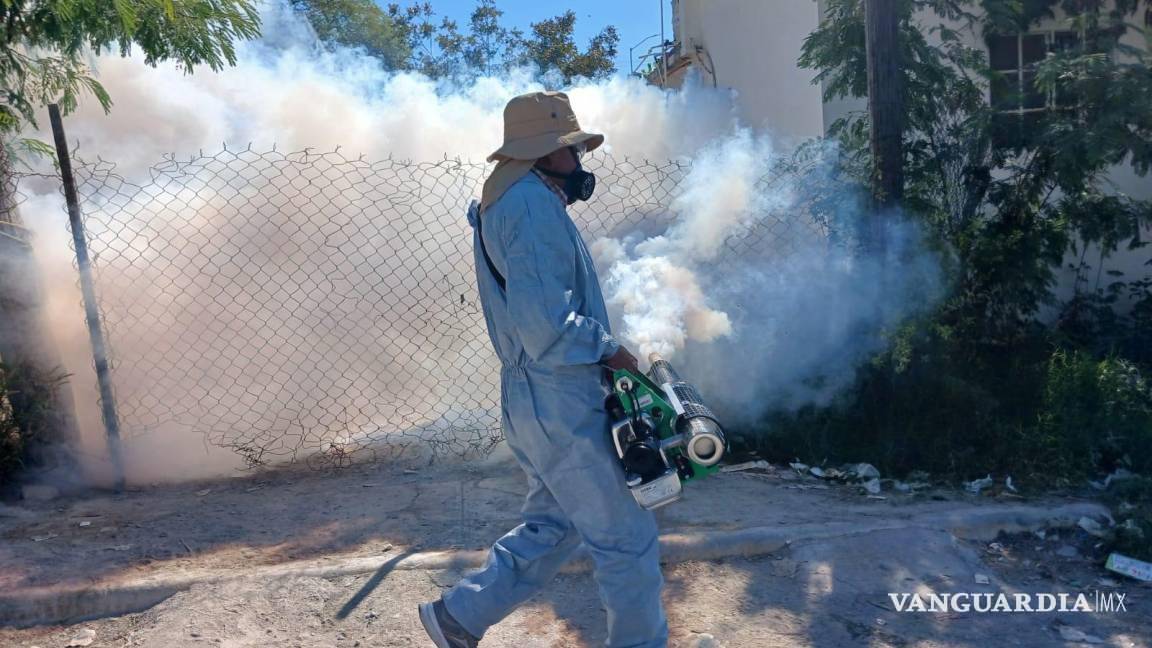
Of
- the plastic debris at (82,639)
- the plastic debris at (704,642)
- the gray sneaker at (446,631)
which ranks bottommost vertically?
the plastic debris at (704,642)

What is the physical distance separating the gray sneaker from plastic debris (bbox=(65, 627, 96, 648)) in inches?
53.9

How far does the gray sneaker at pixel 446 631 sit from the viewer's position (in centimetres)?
298

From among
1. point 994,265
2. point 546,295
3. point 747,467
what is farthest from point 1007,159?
point 546,295

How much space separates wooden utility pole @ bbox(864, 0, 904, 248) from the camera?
521 centimetres

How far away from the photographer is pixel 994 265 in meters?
5.44

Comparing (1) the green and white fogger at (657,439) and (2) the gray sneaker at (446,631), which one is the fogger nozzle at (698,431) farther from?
(2) the gray sneaker at (446,631)

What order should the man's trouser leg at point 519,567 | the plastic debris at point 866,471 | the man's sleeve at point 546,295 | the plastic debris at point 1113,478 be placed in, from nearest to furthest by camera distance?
the man's sleeve at point 546,295 → the man's trouser leg at point 519,567 → the plastic debris at point 1113,478 → the plastic debris at point 866,471

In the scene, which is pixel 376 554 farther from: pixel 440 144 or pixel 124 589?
pixel 440 144

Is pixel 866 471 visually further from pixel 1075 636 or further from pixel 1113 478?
pixel 1075 636

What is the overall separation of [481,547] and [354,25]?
15.1 metres

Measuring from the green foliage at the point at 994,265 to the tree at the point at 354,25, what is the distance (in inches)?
494

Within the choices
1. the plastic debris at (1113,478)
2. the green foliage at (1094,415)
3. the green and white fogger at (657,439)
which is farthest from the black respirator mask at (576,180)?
the plastic debris at (1113,478)

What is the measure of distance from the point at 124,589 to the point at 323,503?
1.12 m

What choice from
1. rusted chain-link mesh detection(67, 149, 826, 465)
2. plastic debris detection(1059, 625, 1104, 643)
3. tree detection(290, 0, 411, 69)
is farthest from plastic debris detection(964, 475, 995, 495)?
tree detection(290, 0, 411, 69)
